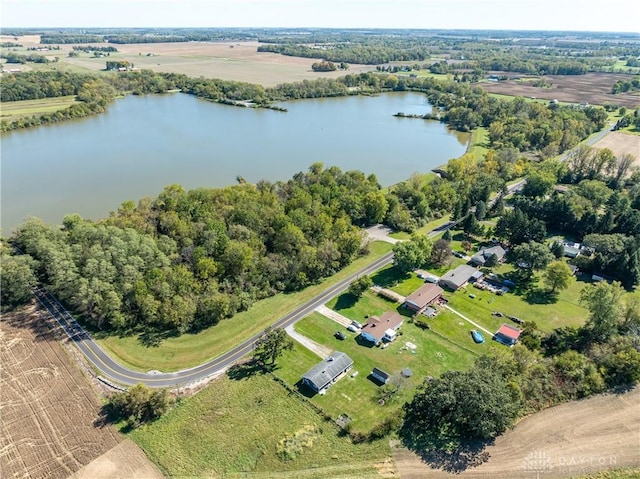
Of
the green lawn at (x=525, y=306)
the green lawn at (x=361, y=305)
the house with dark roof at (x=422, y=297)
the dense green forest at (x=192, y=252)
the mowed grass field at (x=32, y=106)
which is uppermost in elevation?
the mowed grass field at (x=32, y=106)

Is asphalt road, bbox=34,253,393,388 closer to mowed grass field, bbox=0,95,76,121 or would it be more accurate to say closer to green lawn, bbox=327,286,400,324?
green lawn, bbox=327,286,400,324

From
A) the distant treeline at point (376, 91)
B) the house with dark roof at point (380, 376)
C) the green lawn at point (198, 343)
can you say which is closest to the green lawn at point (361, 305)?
the green lawn at point (198, 343)

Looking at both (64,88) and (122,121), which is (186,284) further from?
(64,88)

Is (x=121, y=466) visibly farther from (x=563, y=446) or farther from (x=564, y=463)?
(x=563, y=446)

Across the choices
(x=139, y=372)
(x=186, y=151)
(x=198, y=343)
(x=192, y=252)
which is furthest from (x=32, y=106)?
(x=139, y=372)

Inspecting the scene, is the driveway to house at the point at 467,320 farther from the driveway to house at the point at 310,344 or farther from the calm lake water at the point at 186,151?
the calm lake water at the point at 186,151

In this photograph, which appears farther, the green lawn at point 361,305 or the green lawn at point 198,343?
the green lawn at point 361,305
